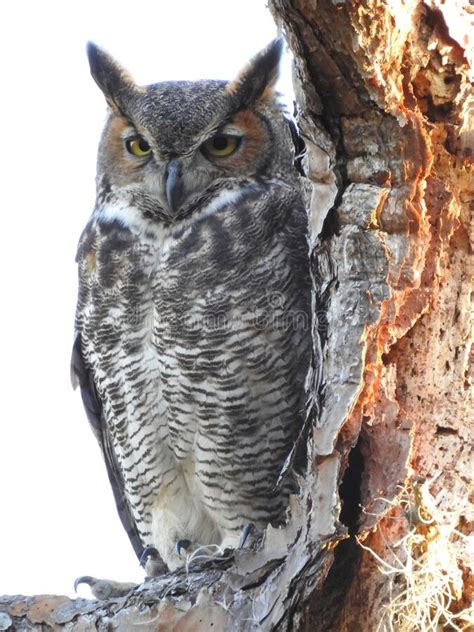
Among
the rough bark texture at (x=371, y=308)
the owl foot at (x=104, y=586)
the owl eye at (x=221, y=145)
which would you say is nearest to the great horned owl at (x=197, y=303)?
the owl eye at (x=221, y=145)

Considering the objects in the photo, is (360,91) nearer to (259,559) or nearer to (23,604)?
(259,559)

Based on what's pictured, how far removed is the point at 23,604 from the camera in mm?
2342

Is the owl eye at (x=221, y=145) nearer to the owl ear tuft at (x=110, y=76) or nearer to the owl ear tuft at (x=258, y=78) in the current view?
the owl ear tuft at (x=258, y=78)

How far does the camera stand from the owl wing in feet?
10.4

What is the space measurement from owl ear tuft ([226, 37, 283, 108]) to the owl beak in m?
0.33

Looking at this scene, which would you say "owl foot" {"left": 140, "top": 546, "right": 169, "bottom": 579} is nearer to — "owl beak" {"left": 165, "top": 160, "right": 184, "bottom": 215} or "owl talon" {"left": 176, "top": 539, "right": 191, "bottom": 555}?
"owl talon" {"left": 176, "top": 539, "right": 191, "bottom": 555}

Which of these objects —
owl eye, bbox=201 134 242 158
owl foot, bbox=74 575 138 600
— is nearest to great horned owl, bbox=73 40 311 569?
owl eye, bbox=201 134 242 158

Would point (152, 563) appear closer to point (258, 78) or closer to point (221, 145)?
point (221, 145)

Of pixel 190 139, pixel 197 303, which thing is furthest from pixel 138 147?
pixel 197 303

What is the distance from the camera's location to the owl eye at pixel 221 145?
2.98 metres

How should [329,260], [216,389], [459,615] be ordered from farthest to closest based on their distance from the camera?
[216,389] < [329,260] < [459,615]

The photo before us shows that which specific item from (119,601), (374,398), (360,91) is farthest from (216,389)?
(360,91)

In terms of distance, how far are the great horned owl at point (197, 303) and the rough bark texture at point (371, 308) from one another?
0.62 metres

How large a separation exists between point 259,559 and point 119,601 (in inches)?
18.1
